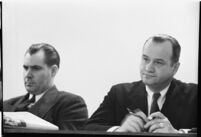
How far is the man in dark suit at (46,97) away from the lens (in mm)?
3346

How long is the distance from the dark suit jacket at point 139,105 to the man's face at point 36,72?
1.73 feet

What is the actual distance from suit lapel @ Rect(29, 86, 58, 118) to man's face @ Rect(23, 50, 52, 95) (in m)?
0.07

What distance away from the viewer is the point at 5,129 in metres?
3.40

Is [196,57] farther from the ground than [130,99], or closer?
farther from the ground

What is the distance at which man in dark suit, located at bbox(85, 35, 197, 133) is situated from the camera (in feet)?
10.6

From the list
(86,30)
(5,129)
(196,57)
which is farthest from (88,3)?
(5,129)

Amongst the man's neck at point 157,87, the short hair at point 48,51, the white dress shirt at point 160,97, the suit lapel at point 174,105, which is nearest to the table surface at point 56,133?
the suit lapel at point 174,105

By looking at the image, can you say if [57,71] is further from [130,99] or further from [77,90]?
[130,99]

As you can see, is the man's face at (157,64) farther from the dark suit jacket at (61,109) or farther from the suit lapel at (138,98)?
the dark suit jacket at (61,109)

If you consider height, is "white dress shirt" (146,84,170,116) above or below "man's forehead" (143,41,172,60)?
below

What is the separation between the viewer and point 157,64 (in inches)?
128

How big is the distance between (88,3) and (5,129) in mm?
1314

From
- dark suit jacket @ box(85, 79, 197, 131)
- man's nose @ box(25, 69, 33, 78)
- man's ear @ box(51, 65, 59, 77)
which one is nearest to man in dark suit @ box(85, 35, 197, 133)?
dark suit jacket @ box(85, 79, 197, 131)

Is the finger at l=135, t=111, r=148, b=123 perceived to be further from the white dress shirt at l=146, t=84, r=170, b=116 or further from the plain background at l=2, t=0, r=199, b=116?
the plain background at l=2, t=0, r=199, b=116
